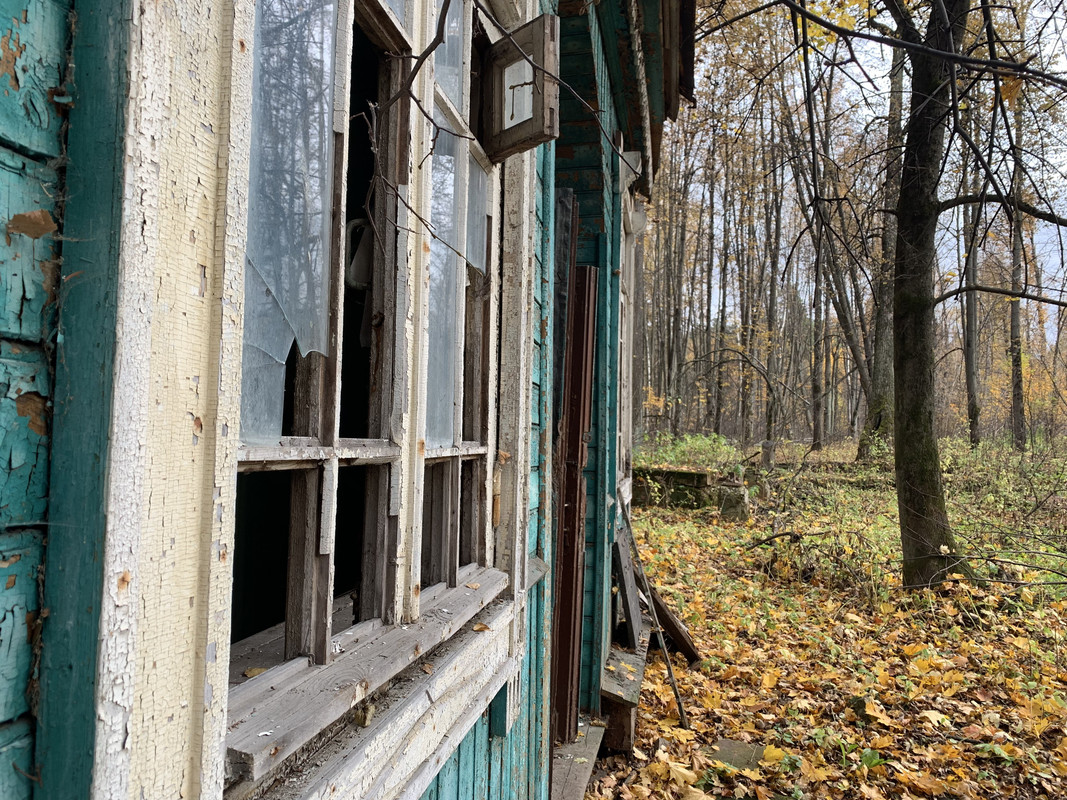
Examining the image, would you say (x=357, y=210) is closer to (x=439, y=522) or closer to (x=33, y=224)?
(x=439, y=522)

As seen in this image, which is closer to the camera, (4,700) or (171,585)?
(4,700)

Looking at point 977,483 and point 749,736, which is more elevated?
point 977,483

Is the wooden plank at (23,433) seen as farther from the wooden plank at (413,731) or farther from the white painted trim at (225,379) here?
the wooden plank at (413,731)

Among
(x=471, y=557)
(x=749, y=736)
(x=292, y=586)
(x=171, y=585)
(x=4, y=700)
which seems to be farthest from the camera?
(x=749, y=736)

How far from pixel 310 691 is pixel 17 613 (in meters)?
0.53

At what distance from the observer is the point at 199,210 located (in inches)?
30.0

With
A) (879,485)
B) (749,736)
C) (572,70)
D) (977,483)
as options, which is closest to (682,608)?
(749,736)

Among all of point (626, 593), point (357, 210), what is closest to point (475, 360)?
point (357, 210)

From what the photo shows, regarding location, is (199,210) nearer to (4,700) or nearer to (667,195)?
(4,700)

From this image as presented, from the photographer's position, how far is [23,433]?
2.02ft

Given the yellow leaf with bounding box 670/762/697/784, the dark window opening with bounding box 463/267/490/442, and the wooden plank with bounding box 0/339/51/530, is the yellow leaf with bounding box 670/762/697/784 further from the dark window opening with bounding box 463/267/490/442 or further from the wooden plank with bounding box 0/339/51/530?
the wooden plank with bounding box 0/339/51/530

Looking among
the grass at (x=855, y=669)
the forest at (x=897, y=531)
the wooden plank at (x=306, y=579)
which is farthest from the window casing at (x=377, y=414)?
the grass at (x=855, y=669)

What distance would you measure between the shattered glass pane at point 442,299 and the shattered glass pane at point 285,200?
50 cm

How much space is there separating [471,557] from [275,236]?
1.28 m
